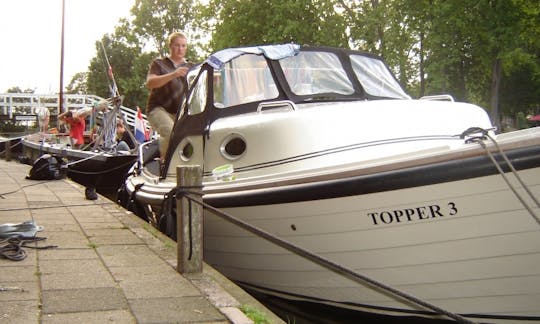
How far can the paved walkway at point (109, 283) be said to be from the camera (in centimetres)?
333

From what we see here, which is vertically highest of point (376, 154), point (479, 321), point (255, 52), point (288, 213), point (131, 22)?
point (131, 22)

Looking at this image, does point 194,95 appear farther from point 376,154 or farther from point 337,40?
point 337,40

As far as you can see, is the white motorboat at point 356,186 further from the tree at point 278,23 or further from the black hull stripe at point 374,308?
the tree at point 278,23

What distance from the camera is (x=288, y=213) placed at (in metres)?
4.51

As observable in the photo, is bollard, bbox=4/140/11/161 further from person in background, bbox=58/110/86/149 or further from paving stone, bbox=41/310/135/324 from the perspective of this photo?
paving stone, bbox=41/310/135/324

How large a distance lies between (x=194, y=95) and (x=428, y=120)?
8.25 ft

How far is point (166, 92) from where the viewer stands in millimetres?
7422

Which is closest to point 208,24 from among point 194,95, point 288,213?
point 194,95

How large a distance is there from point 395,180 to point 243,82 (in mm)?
2393

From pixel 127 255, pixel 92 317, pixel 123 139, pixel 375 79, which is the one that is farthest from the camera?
pixel 123 139

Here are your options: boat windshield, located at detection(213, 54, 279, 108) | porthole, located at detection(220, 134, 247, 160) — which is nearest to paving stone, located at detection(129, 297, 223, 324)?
porthole, located at detection(220, 134, 247, 160)

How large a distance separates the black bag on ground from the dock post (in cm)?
782

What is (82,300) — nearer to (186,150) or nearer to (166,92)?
(186,150)

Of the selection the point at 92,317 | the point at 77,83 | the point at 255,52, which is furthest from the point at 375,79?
the point at 77,83
